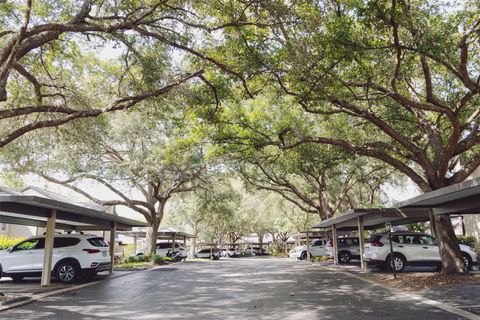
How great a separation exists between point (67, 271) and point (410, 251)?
13.9 m

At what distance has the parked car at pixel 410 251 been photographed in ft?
54.6

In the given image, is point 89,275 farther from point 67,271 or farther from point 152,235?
point 152,235

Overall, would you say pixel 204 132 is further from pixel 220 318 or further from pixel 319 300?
pixel 220 318

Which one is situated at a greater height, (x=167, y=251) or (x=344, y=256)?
(x=167, y=251)

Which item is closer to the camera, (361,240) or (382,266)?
(361,240)

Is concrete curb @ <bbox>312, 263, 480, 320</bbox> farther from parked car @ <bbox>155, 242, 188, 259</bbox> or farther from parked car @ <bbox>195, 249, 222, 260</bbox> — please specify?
parked car @ <bbox>195, 249, 222, 260</bbox>

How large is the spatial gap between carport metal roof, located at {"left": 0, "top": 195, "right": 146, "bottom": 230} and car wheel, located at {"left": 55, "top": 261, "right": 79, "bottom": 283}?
6.28 ft

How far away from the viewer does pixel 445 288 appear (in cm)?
1119

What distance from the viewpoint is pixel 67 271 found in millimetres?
14500

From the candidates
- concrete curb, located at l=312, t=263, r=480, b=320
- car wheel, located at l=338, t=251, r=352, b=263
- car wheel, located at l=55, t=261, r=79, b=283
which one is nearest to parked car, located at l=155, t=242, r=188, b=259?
car wheel, located at l=338, t=251, r=352, b=263

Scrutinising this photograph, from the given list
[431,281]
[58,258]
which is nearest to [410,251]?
[431,281]

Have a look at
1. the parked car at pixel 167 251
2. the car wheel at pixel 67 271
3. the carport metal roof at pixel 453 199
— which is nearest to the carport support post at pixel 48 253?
the car wheel at pixel 67 271

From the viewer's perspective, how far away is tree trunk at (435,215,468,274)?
522 inches

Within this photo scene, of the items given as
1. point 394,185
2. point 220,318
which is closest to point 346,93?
point 220,318
